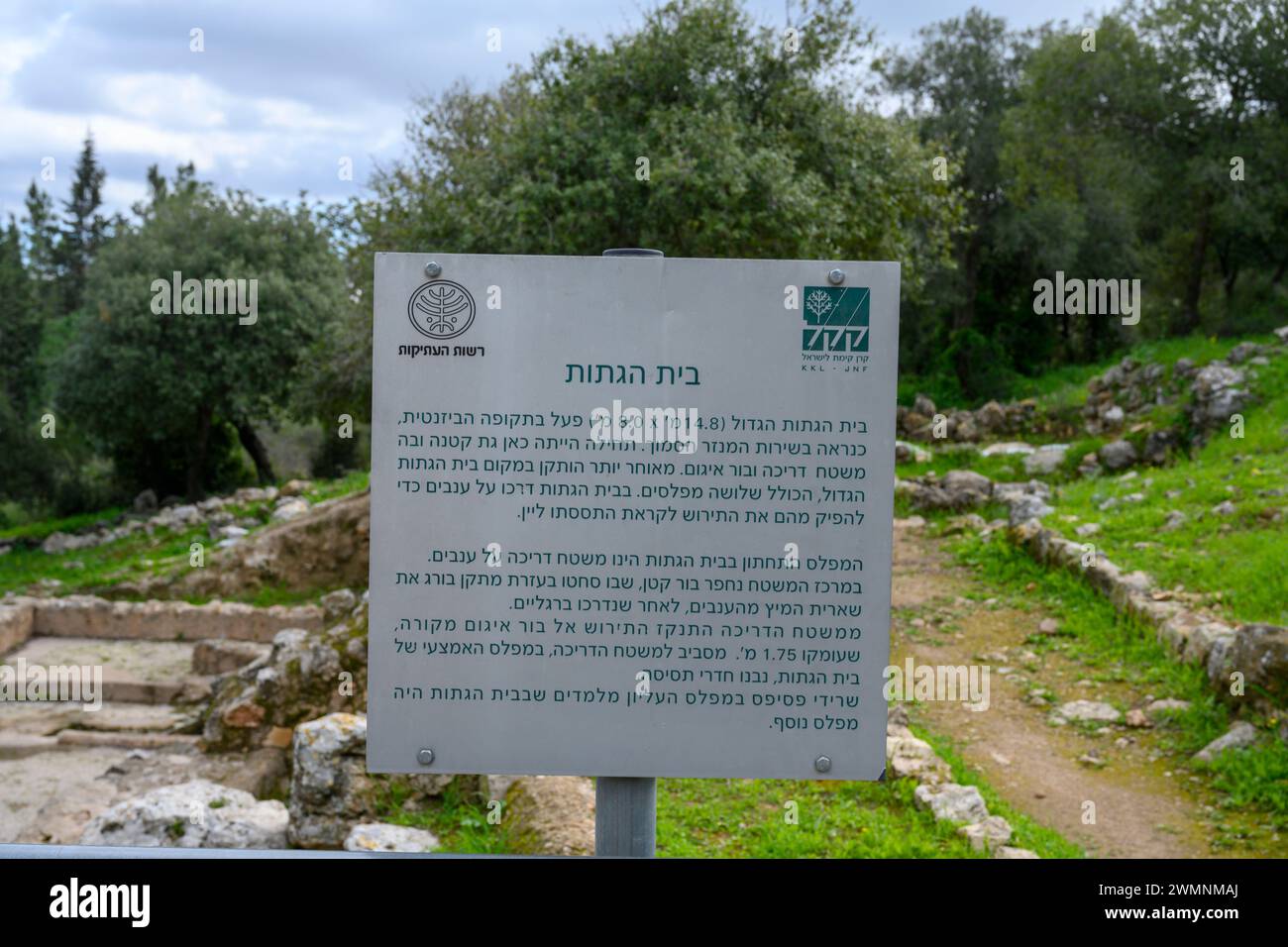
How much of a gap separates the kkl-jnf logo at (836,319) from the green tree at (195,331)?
907 inches

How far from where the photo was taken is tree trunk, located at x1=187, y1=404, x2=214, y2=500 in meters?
28.8

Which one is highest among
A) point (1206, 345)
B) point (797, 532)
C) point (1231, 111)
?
point (1231, 111)

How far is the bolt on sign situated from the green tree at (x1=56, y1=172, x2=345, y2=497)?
74.6 feet

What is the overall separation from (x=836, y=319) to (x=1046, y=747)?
226 inches

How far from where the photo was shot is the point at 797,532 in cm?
313

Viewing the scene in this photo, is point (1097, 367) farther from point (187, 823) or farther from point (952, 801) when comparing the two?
point (187, 823)

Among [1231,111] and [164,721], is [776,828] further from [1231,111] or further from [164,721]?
[1231,111]

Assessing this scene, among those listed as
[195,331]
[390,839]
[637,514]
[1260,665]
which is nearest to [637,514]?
[637,514]

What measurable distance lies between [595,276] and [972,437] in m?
19.8

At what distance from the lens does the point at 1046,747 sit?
787 centimetres

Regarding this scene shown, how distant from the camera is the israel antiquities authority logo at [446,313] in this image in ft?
10.3

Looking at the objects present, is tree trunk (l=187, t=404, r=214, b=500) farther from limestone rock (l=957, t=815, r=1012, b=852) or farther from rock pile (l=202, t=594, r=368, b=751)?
limestone rock (l=957, t=815, r=1012, b=852)
